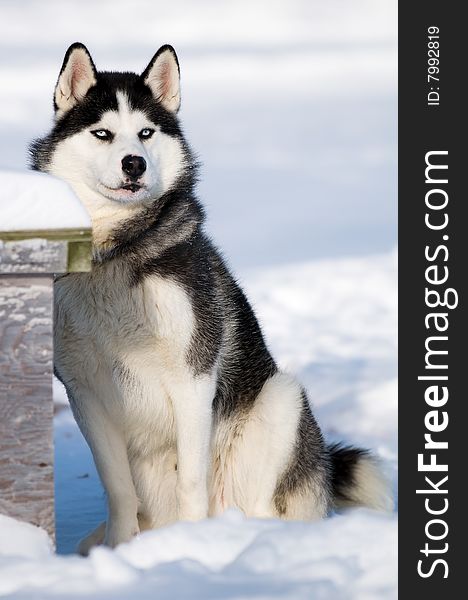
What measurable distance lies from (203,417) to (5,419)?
1.09 m

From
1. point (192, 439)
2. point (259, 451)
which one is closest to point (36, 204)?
point (192, 439)

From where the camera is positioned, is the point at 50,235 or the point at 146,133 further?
the point at 146,133

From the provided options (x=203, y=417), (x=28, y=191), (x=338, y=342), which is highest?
(x=28, y=191)

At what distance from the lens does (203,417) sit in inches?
151

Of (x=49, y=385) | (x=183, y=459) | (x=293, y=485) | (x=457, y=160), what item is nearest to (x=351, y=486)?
(x=293, y=485)

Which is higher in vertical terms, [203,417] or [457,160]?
[457,160]

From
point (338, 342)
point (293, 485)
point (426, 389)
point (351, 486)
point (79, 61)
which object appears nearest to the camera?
point (426, 389)

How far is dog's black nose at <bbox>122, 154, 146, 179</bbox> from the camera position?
361cm

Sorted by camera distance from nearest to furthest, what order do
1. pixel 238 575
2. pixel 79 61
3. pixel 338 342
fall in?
pixel 238 575
pixel 79 61
pixel 338 342

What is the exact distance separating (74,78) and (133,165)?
459 mm

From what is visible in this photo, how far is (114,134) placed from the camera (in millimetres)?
3748

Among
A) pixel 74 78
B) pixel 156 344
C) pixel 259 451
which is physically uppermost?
pixel 74 78

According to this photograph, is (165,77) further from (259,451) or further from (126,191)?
(259,451)

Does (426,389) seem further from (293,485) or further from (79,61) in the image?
(79,61)
